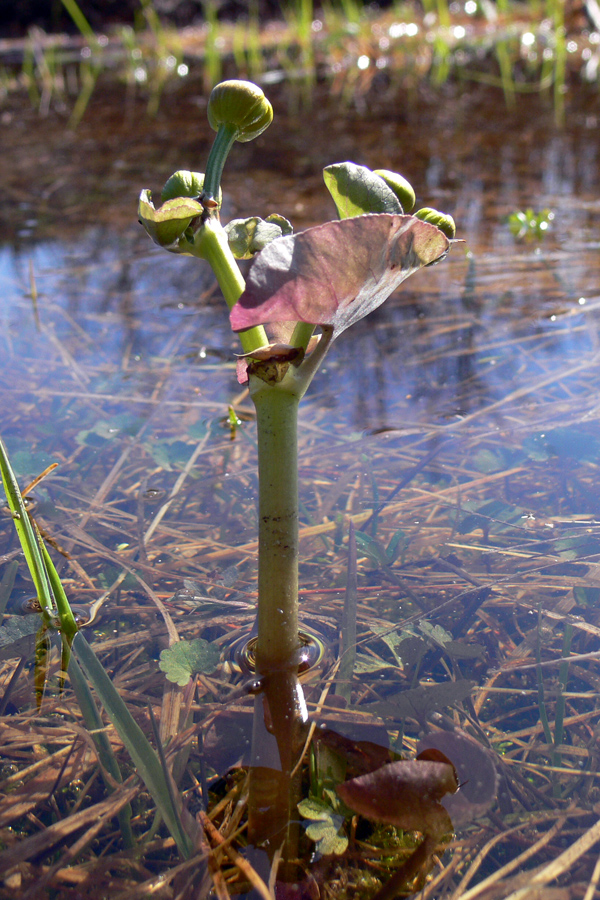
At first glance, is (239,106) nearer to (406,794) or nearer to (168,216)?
(168,216)

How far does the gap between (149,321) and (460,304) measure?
825 millimetres

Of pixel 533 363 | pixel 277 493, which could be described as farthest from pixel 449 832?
pixel 533 363

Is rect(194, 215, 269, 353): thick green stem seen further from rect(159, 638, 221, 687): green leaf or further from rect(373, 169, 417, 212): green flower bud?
rect(159, 638, 221, 687): green leaf

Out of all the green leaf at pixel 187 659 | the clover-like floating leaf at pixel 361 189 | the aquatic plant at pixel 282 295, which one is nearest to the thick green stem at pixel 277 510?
the aquatic plant at pixel 282 295

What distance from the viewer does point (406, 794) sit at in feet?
2.28

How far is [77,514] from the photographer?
1175mm

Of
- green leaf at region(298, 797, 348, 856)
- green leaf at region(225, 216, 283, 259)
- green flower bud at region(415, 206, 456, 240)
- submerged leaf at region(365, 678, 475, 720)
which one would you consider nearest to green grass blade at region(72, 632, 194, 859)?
green leaf at region(298, 797, 348, 856)

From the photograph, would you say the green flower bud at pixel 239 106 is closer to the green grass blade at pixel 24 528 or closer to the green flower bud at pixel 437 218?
the green flower bud at pixel 437 218

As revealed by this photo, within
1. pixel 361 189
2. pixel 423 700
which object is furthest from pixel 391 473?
pixel 361 189

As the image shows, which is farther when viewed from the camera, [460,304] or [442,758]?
[460,304]

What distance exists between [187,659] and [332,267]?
0.52m

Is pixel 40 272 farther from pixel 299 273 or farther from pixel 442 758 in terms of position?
pixel 442 758

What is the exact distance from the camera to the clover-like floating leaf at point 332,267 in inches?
24.6

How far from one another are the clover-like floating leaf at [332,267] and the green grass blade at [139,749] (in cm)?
45
